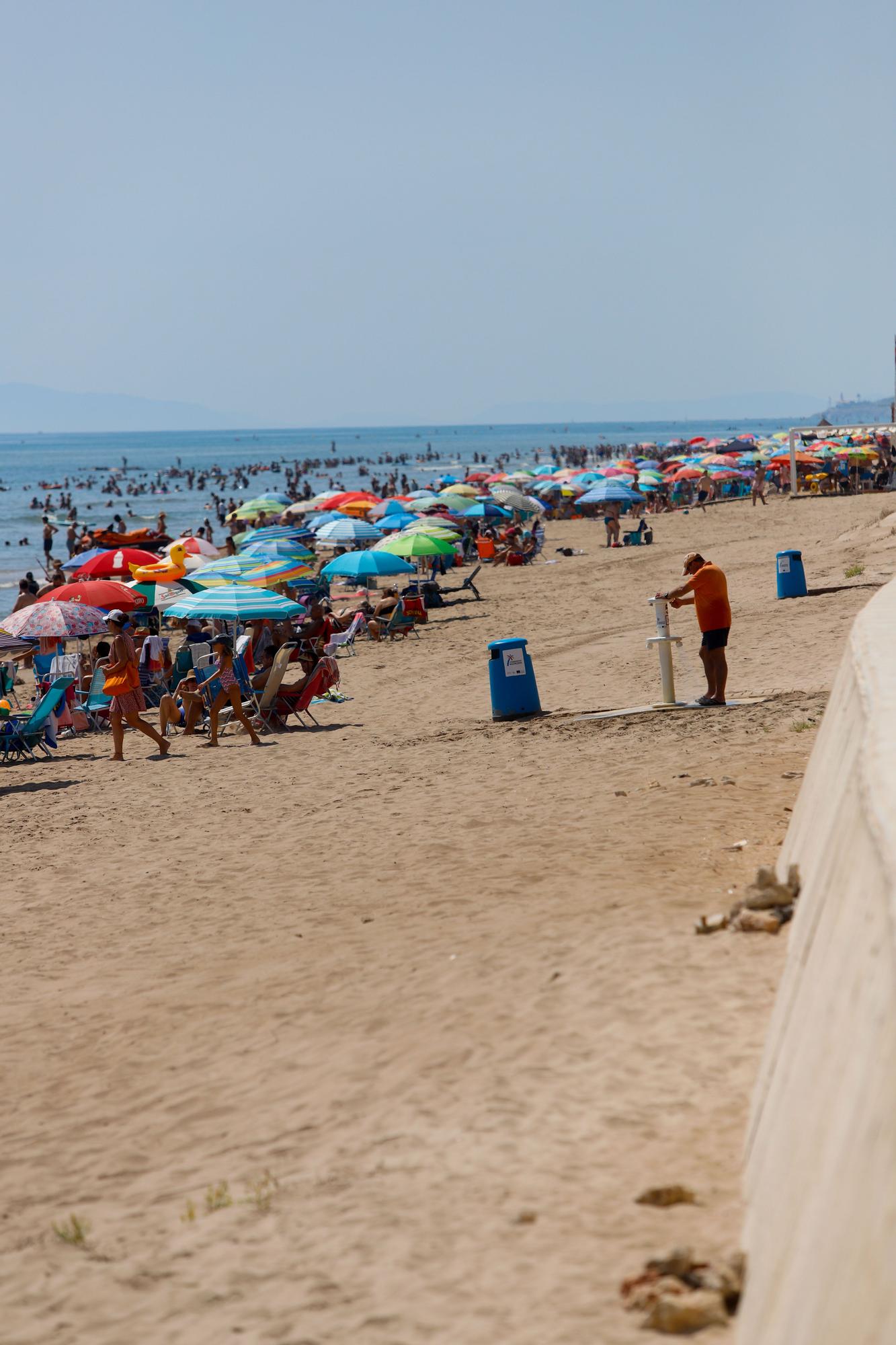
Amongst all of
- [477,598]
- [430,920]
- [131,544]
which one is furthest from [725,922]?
[131,544]

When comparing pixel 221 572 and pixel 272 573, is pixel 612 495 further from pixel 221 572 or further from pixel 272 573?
pixel 221 572

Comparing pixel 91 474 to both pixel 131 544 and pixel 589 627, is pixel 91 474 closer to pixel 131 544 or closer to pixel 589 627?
pixel 131 544

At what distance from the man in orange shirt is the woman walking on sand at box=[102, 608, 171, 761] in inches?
181

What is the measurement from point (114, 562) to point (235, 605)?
5860 millimetres

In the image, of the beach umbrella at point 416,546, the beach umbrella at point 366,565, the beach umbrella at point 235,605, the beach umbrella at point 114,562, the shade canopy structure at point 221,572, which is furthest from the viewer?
the beach umbrella at point 416,546

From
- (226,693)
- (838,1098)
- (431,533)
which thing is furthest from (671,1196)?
(431,533)

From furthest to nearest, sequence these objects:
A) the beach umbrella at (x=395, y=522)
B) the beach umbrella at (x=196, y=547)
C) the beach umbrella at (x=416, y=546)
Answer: the beach umbrella at (x=395, y=522) < the beach umbrella at (x=196, y=547) < the beach umbrella at (x=416, y=546)

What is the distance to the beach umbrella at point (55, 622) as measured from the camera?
1291 cm

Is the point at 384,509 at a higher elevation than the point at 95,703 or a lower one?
higher

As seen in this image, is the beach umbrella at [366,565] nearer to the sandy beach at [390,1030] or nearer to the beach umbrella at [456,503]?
the sandy beach at [390,1030]

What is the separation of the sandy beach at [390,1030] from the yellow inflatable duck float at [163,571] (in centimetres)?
633

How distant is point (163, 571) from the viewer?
16.6 metres

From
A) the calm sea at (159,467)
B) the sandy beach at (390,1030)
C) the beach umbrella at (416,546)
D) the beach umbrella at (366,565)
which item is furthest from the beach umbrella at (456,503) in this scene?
the sandy beach at (390,1030)

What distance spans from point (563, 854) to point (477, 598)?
15253 millimetres
